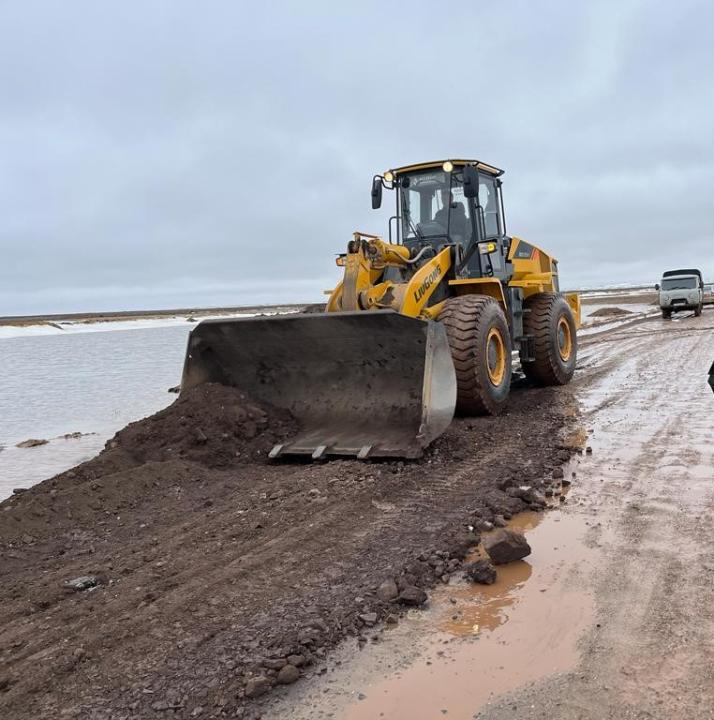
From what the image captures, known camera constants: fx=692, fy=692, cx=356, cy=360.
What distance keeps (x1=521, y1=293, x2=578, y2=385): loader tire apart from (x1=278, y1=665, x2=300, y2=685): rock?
7.76 meters

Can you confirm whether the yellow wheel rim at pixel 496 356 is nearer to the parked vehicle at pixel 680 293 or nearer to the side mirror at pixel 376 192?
the side mirror at pixel 376 192

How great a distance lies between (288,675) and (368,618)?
1.82 feet

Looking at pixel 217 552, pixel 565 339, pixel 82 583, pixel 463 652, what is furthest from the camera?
pixel 565 339

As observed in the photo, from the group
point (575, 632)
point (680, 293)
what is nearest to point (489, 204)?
point (575, 632)

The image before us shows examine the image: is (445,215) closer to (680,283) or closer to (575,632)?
(575,632)

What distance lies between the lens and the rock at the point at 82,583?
12.1ft

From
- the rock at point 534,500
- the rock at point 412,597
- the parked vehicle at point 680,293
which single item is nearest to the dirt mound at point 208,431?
the rock at point 534,500

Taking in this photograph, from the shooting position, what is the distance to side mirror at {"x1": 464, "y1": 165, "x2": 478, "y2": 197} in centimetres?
843

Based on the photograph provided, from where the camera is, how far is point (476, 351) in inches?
284

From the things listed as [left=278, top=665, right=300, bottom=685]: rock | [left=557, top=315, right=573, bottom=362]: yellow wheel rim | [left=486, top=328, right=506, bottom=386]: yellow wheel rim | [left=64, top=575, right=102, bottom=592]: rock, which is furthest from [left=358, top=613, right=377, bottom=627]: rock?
[left=557, top=315, right=573, bottom=362]: yellow wheel rim

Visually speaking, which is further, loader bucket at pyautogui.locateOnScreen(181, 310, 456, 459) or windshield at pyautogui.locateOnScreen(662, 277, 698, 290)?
windshield at pyautogui.locateOnScreen(662, 277, 698, 290)

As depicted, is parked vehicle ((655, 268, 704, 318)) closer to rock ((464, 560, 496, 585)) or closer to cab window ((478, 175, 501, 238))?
cab window ((478, 175, 501, 238))

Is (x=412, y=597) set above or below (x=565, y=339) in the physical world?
below

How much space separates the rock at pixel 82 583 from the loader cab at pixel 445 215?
5.97m
